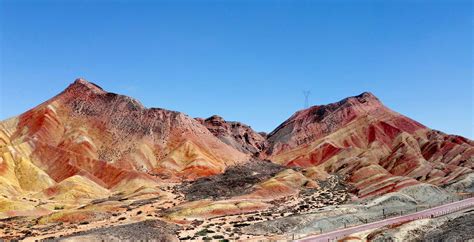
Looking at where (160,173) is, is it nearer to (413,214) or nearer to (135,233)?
(135,233)

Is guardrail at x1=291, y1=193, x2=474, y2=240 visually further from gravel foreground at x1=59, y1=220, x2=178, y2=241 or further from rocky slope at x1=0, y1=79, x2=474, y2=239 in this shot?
gravel foreground at x1=59, y1=220, x2=178, y2=241

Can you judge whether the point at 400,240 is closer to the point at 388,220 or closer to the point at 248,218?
the point at 388,220

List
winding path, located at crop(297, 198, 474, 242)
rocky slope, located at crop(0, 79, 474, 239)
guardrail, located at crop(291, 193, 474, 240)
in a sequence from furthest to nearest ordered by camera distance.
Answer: rocky slope, located at crop(0, 79, 474, 239) < guardrail, located at crop(291, 193, 474, 240) < winding path, located at crop(297, 198, 474, 242)

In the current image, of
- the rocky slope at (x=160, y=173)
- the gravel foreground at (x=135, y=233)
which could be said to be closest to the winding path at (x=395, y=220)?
the rocky slope at (x=160, y=173)

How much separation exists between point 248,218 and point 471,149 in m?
106

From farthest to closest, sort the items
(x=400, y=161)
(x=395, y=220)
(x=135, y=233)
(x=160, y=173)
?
(x=160, y=173), (x=400, y=161), (x=395, y=220), (x=135, y=233)

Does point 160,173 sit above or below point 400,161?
below

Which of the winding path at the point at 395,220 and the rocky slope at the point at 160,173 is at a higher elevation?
the rocky slope at the point at 160,173

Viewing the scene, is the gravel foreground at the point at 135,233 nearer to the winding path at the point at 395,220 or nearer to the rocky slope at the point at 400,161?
the winding path at the point at 395,220

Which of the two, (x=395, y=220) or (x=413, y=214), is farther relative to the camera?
(x=413, y=214)

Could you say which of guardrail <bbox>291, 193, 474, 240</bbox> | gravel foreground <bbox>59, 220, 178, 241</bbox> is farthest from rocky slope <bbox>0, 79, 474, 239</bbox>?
guardrail <bbox>291, 193, 474, 240</bbox>

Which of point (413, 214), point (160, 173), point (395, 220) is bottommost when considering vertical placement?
point (395, 220)

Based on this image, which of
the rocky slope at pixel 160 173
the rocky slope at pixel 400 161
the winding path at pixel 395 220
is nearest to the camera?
the winding path at pixel 395 220

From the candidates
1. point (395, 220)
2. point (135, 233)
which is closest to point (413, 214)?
point (395, 220)
